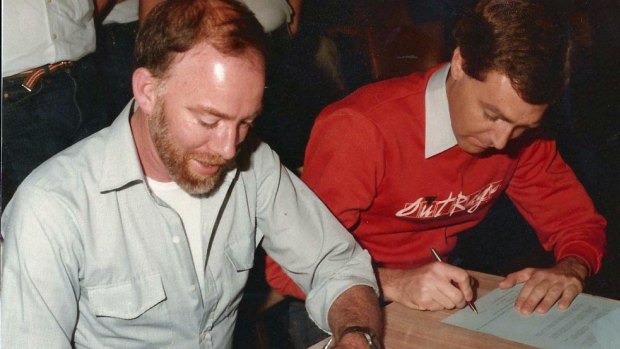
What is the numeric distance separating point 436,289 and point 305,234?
1.02 ft

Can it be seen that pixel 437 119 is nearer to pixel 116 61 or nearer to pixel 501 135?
pixel 501 135

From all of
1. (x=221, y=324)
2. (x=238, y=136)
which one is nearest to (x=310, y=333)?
(x=221, y=324)

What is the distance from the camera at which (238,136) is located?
1.19m

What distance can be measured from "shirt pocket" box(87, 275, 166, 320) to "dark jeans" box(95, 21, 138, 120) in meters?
0.73

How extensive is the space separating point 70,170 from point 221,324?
0.49 metres

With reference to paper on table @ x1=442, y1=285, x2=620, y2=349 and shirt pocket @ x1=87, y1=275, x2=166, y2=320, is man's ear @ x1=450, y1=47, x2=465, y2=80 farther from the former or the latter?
shirt pocket @ x1=87, y1=275, x2=166, y2=320

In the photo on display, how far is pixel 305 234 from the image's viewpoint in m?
1.35

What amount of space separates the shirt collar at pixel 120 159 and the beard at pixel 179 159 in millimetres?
49

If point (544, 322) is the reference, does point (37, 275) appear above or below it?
above

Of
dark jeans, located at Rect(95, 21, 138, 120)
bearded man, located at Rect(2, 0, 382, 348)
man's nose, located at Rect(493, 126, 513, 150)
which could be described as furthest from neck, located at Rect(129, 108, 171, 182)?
man's nose, located at Rect(493, 126, 513, 150)

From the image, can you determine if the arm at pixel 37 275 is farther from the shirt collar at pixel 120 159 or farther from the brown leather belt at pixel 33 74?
the brown leather belt at pixel 33 74

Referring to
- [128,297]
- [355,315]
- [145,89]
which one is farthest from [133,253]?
[355,315]

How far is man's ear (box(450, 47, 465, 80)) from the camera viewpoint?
147 cm

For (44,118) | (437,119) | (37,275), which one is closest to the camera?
(37,275)
